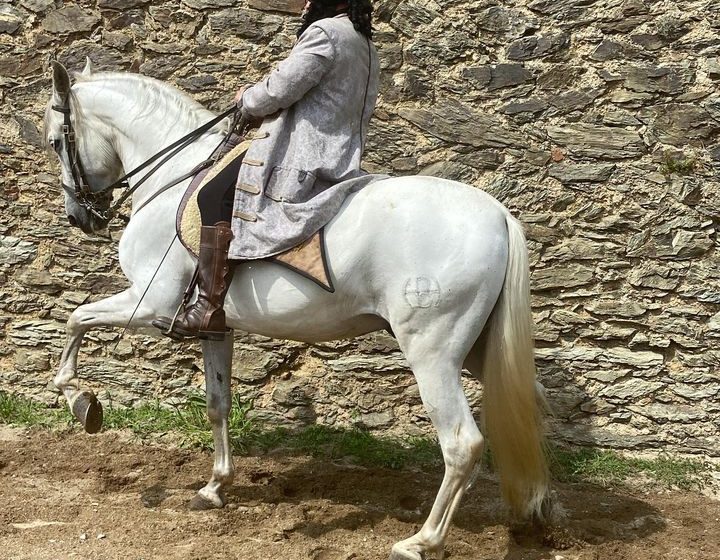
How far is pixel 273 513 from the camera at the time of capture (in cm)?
428

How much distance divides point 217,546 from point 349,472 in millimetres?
1289

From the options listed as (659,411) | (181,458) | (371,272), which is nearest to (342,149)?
(371,272)

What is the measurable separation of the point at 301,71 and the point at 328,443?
2.59 metres

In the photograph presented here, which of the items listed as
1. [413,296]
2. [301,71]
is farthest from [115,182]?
[413,296]

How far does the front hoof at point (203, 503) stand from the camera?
4332 millimetres

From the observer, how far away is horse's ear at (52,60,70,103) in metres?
4.16

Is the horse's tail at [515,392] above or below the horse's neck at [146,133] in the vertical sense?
below

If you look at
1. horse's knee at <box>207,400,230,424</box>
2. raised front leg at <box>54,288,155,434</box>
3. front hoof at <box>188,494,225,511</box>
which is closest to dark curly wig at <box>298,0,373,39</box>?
raised front leg at <box>54,288,155,434</box>

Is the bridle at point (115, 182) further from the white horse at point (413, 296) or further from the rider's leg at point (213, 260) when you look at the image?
the rider's leg at point (213, 260)

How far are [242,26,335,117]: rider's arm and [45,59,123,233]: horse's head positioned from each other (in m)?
1.08

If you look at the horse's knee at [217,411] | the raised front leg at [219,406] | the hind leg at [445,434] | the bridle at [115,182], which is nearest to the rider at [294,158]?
the bridle at [115,182]

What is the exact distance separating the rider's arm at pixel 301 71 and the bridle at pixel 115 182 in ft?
0.98

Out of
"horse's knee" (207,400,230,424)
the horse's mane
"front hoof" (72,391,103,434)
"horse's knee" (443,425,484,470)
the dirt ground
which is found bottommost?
the dirt ground

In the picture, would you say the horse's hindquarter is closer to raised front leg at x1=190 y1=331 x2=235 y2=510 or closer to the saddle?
the saddle
